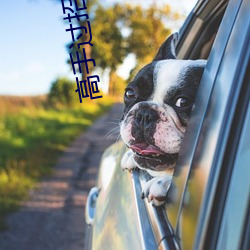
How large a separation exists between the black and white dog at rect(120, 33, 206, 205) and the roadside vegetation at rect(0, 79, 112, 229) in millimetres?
3562

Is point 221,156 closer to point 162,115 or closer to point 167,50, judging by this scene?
point 162,115

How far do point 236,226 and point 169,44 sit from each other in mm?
1113

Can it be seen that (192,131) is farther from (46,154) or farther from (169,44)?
(46,154)

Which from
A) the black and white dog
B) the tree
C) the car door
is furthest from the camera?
the tree

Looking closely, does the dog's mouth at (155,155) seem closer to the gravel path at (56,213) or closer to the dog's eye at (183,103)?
the dog's eye at (183,103)

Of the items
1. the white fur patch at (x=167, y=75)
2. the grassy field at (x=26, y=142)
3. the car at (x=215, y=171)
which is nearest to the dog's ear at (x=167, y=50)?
the white fur patch at (x=167, y=75)

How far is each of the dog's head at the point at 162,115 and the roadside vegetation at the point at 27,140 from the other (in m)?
3.57

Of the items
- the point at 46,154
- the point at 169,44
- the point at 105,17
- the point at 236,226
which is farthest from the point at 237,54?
the point at 105,17

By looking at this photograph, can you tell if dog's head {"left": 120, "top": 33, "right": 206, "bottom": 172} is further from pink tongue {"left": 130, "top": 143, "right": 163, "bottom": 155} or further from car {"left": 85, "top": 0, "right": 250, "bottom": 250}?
car {"left": 85, "top": 0, "right": 250, "bottom": 250}

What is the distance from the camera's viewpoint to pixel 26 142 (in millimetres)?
9195

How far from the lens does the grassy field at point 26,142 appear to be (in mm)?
6059

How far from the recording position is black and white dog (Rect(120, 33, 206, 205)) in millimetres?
1604

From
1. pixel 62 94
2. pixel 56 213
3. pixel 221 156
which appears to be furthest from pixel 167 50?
pixel 62 94

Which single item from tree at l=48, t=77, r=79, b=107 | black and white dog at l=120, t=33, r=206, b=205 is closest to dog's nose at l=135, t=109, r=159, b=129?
black and white dog at l=120, t=33, r=206, b=205
